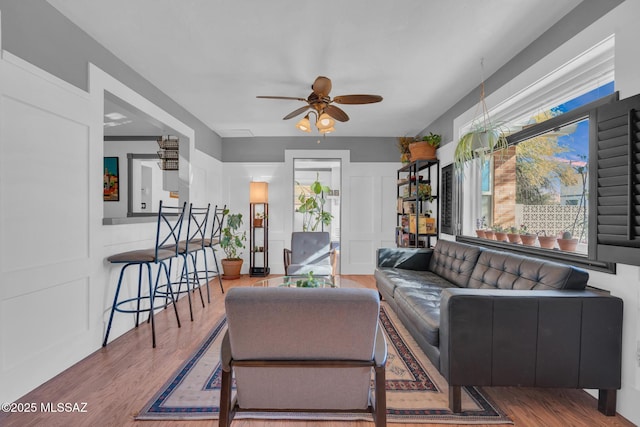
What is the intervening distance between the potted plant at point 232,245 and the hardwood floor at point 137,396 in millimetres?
2586

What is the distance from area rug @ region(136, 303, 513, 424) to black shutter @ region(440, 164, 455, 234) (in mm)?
2103

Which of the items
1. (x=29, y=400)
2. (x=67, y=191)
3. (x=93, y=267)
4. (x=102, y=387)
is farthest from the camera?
(x=93, y=267)

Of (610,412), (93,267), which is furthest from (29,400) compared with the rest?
(610,412)

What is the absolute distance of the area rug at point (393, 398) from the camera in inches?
69.8

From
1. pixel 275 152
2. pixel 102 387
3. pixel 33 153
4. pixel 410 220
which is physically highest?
pixel 275 152

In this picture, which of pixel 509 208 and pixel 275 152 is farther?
pixel 275 152

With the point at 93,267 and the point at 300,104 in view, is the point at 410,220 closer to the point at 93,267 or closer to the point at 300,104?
the point at 300,104

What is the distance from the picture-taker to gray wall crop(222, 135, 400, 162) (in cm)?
578

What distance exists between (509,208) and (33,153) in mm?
3819

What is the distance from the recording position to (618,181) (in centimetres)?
174

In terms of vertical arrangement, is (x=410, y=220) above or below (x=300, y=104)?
below

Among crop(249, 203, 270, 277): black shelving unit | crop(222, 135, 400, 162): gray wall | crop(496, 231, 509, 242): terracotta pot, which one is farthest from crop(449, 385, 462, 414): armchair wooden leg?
crop(222, 135, 400, 162): gray wall

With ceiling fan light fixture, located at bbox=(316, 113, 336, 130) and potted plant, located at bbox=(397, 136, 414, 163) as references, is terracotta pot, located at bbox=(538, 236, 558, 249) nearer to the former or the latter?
ceiling fan light fixture, located at bbox=(316, 113, 336, 130)

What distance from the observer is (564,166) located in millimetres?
2379
